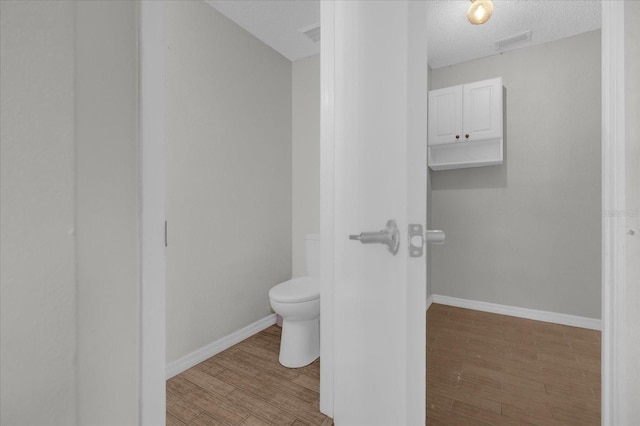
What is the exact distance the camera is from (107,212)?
49cm

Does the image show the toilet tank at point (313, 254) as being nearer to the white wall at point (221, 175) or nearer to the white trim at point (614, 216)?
the white wall at point (221, 175)

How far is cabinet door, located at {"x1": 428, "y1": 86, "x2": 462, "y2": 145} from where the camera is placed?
9.09 feet

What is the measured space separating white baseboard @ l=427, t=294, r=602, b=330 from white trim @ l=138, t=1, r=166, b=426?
2995mm

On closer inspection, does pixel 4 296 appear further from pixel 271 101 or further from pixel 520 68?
pixel 520 68

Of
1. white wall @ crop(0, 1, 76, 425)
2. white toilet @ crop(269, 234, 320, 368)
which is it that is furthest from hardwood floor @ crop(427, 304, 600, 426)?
white wall @ crop(0, 1, 76, 425)

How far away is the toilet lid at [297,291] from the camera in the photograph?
1837 millimetres

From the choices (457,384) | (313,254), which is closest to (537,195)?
(457,384)

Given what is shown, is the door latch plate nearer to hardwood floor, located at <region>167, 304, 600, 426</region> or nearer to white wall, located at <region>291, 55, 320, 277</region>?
hardwood floor, located at <region>167, 304, 600, 426</region>

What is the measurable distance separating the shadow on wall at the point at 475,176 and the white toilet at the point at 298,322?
1926 mm

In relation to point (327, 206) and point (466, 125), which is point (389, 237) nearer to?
point (327, 206)

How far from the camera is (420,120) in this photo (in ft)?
2.34

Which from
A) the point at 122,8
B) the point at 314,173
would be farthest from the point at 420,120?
the point at 314,173

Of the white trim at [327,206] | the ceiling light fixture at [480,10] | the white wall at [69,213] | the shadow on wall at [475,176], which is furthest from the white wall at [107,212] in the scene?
the shadow on wall at [475,176]

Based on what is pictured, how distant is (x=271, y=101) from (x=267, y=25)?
57cm
